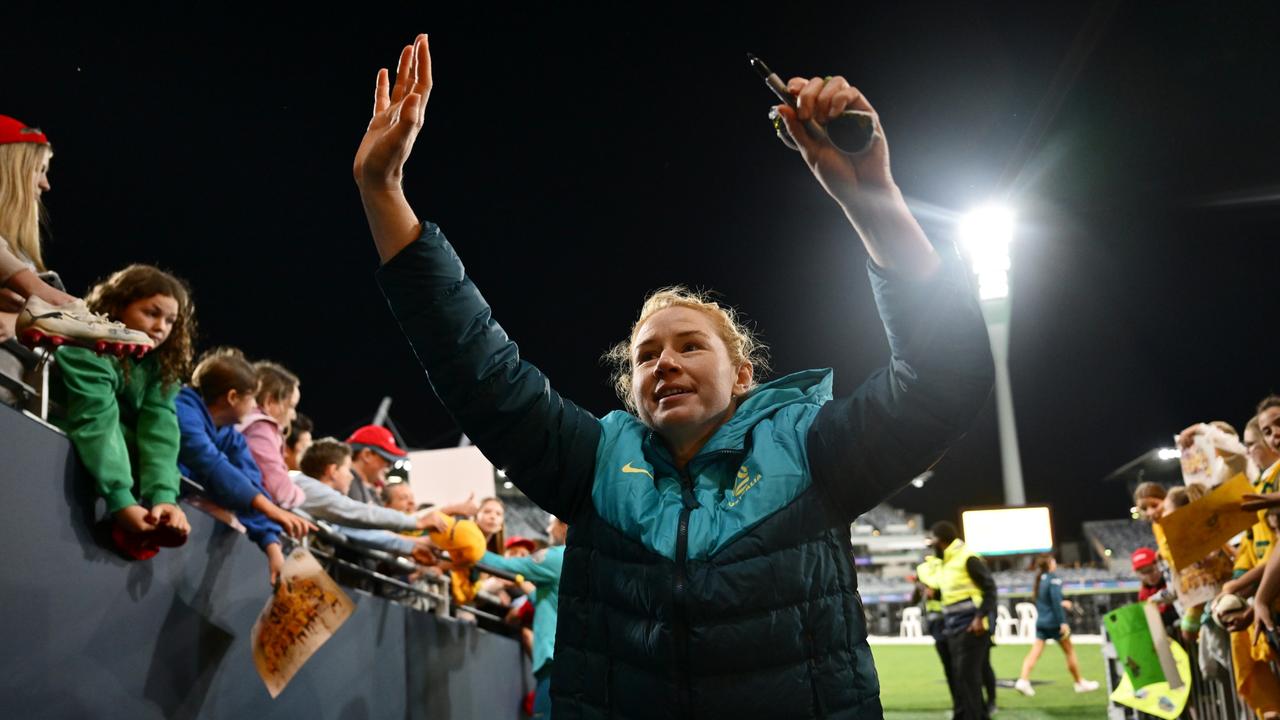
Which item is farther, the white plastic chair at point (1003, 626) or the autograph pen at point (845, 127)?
the white plastic chair at point (1003, 626)

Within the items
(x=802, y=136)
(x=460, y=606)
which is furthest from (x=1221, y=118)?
(x=802, y=136)

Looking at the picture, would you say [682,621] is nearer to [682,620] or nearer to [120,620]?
[682,620]

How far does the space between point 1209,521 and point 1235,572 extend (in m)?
1.07

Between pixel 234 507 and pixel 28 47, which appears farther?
pixel 28 47

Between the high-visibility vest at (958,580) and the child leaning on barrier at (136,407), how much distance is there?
28.3 feet

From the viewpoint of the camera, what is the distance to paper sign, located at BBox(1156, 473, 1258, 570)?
4539 millimetres

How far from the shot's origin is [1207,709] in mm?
6887

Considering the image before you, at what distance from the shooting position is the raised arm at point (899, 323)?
5.35 ft

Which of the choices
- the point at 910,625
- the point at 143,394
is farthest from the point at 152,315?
the point at 910,625

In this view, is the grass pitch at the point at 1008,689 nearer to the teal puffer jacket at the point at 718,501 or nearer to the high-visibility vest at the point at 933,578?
the high-visibility vest at the point at 933,578

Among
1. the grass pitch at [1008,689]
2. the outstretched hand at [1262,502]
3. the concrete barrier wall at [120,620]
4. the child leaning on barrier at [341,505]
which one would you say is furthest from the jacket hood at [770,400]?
the grass pitch at [1008,689]

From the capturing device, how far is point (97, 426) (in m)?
3.01

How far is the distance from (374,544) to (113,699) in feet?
9.09

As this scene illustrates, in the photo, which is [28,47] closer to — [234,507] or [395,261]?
[234,507]
